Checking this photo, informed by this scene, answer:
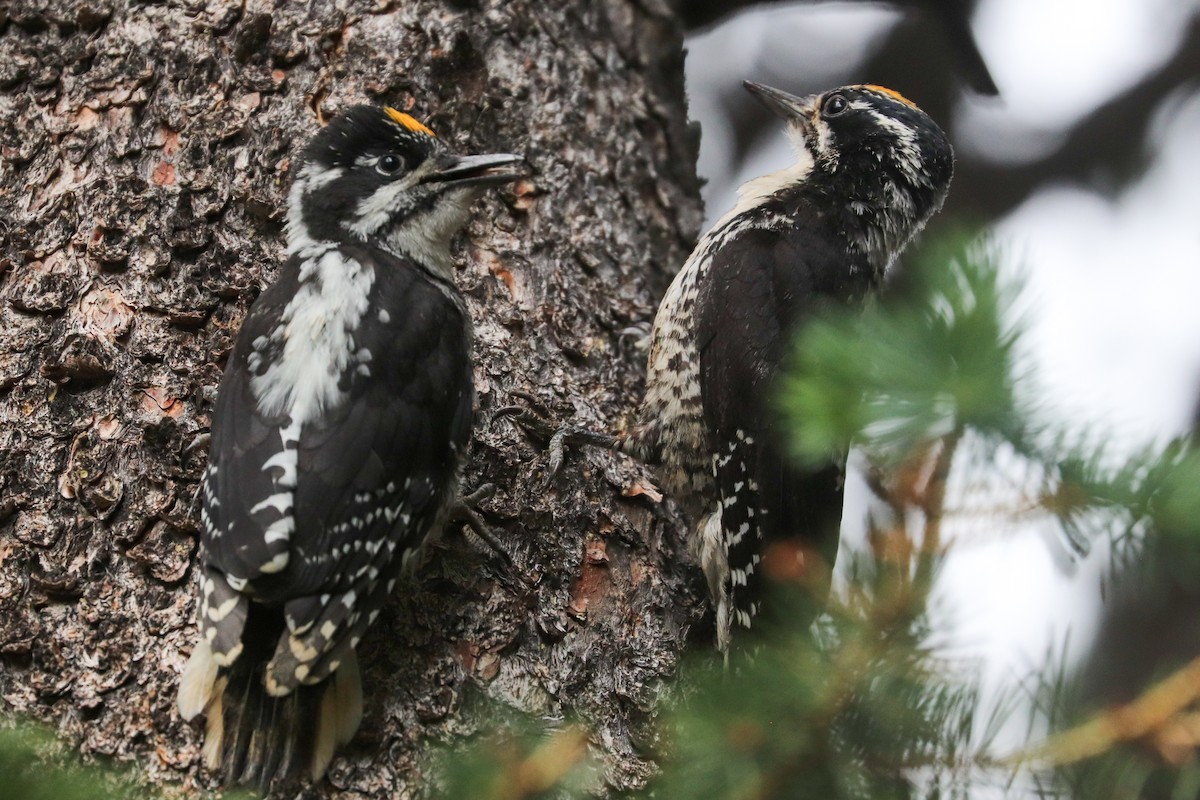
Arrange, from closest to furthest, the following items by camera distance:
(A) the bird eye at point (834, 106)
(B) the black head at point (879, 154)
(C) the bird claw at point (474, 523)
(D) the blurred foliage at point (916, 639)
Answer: (D) the blurred foliage at point (916, 639) → (C) the bird claw at point (474, 523) → (B) the black head at point (879, 154) → (A) the bird eye at point (834, 106)

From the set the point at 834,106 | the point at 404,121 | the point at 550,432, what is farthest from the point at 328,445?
the point at 834,106

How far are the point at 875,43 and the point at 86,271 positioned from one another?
412 centimetres

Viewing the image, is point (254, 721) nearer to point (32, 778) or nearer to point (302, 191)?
point (32, 778)

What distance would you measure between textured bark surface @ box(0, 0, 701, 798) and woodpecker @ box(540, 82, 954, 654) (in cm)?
14

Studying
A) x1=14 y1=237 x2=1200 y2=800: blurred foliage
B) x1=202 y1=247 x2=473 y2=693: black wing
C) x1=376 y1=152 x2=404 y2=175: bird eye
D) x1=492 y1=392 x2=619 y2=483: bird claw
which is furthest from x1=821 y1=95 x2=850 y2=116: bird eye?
x1=14 y1=237 x2=1200 y2=800: blurred foliage

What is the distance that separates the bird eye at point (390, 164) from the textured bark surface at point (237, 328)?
34 cm

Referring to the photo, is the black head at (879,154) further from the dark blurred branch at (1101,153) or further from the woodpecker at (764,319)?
the dark blurred branch at (1101,153)

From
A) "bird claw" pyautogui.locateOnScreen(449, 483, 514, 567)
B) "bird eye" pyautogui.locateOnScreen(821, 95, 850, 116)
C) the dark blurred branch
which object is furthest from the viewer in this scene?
the dark blurred branch

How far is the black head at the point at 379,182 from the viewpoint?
9.33ft

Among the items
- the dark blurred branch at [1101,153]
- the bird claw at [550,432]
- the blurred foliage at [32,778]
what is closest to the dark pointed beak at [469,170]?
the bird claw at [550,432]

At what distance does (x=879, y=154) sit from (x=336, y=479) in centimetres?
219

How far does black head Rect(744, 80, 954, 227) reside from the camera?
12.0 feet

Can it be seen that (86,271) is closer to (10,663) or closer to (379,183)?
(379,183)

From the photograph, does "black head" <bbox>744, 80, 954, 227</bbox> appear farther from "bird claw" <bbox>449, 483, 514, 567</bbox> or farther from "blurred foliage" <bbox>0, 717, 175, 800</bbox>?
"blurred foliage" <bbox>0, 717, 175, 800</bbox>
